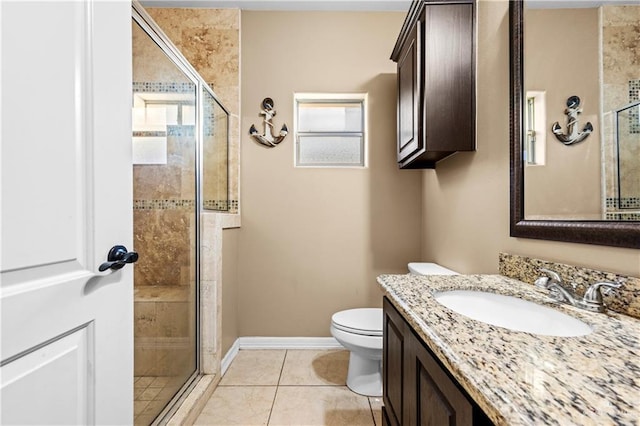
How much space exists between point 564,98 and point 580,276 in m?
0.61

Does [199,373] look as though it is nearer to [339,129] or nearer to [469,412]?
[469,412]

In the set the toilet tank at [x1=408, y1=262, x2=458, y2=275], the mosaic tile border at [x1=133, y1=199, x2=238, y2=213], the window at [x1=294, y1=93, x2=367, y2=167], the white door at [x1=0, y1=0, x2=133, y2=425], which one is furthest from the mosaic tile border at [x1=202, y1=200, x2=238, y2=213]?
the toilet tank at [x1=408, y1=262, x2=458, y2=275]

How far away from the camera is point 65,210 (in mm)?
642

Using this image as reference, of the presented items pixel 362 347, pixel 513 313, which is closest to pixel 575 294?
pixel 513 313

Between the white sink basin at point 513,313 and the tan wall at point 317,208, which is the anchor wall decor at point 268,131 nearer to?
the tan wall at point 317,208

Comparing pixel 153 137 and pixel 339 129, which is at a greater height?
pixel 339 129

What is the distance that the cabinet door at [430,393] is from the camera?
582mm

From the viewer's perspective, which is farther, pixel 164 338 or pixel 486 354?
pixel 164 338

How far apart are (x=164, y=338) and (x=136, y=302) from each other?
29 centimetres

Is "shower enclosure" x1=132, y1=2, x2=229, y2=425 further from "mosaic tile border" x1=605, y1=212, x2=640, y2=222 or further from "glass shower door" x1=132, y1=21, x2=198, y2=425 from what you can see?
"mosaic tile border" x1=605, y1=212, x2=640, y2=222

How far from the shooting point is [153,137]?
1.58 m

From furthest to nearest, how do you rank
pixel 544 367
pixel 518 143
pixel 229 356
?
pixel 229 356 < pixel 518 143 < pixel 544 367

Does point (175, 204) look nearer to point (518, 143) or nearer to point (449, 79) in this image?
point (449, 79)

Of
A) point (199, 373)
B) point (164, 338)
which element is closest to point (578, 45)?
point (164, 338)
